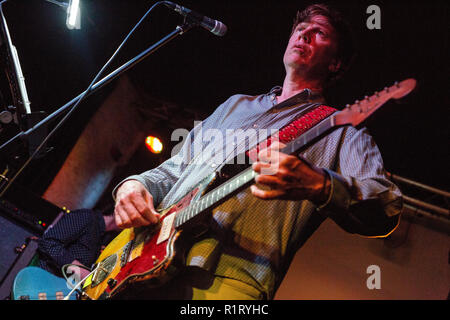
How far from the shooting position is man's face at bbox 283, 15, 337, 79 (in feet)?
7.80

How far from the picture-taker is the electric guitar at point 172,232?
1.29m

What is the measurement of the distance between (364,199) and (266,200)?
16.3 inches

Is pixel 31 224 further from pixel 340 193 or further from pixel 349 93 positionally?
pixel 349 93

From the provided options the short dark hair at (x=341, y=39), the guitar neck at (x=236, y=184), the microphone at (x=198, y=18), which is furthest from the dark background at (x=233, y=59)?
the guitar neck at (x=236, y=184)

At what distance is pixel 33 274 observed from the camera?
2.50m

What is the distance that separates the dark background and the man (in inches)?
47.3

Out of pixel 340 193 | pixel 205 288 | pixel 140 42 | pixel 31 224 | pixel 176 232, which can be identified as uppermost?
pixel 140 42

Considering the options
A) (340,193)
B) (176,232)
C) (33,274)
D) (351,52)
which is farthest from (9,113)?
(351,52)

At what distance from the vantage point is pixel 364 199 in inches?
52.4

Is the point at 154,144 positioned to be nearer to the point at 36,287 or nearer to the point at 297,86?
the point at 36,287

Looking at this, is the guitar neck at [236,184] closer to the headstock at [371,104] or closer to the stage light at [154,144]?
the headstock at [371,104]

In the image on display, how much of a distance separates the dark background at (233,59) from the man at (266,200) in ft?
3.95

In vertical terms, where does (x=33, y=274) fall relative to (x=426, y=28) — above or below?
below

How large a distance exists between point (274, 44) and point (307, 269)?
368cm
